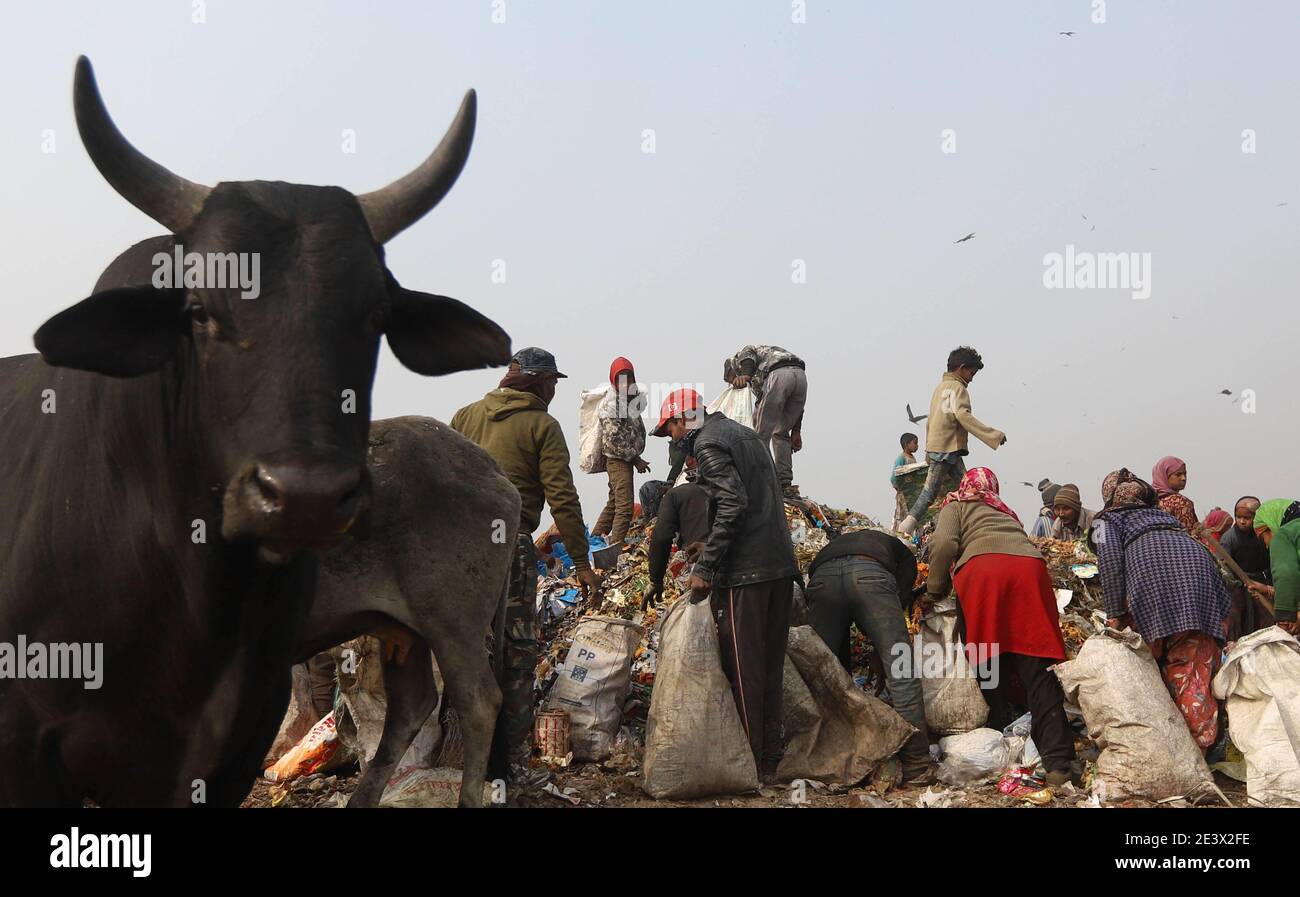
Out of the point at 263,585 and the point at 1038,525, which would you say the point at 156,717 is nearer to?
the point at 263,585

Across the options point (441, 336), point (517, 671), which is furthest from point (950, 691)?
point (441, 336)

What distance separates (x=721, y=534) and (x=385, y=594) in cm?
245

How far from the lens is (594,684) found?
7.36 metres

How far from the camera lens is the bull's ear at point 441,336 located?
11.2ft

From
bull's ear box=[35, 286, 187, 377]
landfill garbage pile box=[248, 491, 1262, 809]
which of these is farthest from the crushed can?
bull's ear box=[35, 286, 187, 377]

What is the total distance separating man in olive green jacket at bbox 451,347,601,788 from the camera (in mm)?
6582

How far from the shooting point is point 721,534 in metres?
7.16

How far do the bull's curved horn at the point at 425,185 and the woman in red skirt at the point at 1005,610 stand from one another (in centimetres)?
519

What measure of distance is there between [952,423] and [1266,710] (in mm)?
4678

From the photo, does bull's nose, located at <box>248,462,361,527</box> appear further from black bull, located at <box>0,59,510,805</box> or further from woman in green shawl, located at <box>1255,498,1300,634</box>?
woman in green shawl, located at <box>1255,498,1300,634</box>

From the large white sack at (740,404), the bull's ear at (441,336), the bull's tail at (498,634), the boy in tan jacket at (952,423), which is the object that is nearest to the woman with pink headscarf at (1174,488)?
the boy in tan jacket at (952,423)

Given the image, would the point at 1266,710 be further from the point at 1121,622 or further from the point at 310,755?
the point at 310,755

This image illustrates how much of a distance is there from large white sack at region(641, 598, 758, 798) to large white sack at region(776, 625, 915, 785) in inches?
23.8
